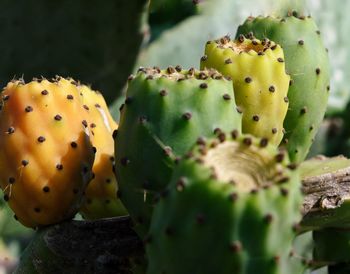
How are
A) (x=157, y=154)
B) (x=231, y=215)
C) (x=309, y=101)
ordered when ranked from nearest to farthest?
(x=231, y=215) < (x=157, y=154) < (x=309, y=101)

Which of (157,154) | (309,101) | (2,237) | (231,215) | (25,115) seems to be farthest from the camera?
(2,237)

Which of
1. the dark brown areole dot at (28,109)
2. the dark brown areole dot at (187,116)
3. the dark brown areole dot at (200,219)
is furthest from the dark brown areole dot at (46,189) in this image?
the dark brown areole dot at (200,219)

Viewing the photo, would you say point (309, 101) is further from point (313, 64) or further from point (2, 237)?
point (2, 237)

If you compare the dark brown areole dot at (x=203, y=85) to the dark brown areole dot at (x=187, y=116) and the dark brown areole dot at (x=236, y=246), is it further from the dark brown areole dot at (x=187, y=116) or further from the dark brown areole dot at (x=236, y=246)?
the dark brown areole dot at (x=236, y=246)

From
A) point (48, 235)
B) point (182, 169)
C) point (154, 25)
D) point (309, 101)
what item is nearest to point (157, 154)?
point (182, 169)

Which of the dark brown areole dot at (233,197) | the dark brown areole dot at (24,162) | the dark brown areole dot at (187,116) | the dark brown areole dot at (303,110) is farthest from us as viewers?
the dark brown areole dot at (303,110)

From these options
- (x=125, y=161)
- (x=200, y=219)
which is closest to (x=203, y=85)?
(x=125, y=161)
